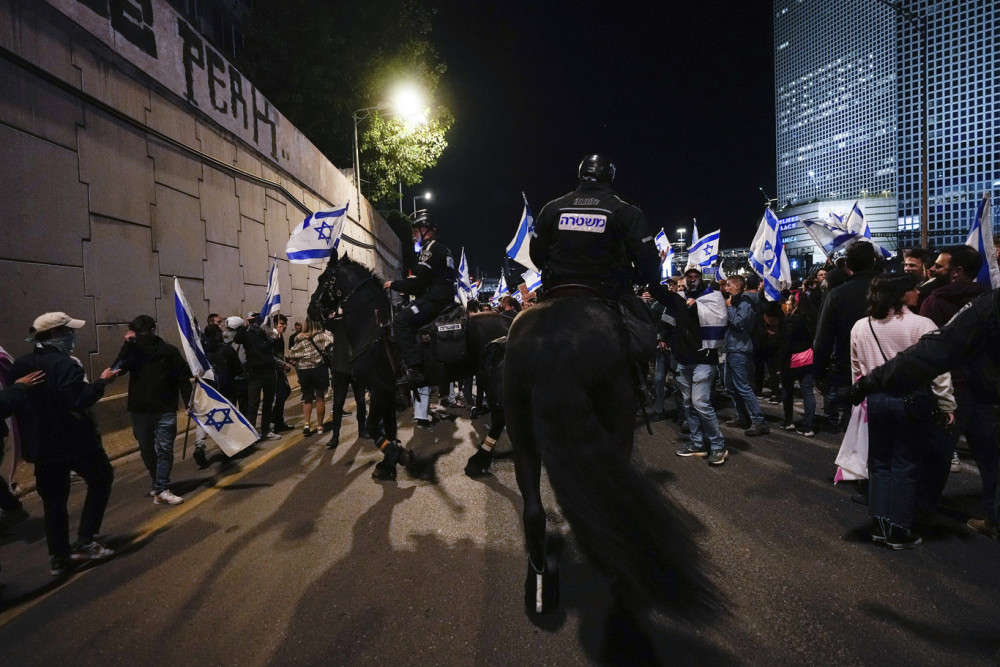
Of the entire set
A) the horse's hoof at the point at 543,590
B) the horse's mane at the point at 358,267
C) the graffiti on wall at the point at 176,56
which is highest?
the graffiti on wall at the point at 176,56

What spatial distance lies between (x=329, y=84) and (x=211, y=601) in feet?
75.7

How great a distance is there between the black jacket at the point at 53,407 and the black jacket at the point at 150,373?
4.39ft

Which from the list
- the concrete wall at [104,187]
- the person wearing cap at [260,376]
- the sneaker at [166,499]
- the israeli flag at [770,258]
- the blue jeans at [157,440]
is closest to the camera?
the sneaker at [166,499]

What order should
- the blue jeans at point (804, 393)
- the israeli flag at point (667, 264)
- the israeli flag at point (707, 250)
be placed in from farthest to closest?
the israeli flag at point (707, 250) < the israeli flag at point (667, 264) < the blue jeans at point (804, 393)

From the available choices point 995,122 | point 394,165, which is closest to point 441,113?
point 394,165

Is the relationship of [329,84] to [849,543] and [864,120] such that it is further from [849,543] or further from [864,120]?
[864,120]

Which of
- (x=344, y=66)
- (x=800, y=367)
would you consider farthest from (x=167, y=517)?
(x=344, y=66)

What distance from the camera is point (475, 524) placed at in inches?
174

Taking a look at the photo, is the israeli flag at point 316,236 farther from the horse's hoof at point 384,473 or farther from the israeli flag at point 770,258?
Answer: the israeli flag at point 770,258

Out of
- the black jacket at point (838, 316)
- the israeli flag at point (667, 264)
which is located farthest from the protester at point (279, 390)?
the black jacket at point (838, 316)

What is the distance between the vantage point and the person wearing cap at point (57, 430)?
396cm

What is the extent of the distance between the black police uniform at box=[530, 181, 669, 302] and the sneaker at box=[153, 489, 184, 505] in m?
4.50

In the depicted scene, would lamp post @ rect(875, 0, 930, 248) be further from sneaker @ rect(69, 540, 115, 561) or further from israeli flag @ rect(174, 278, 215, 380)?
sneaker @ rect(69, 540, 115, 561)

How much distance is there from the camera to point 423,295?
6.10 metres
